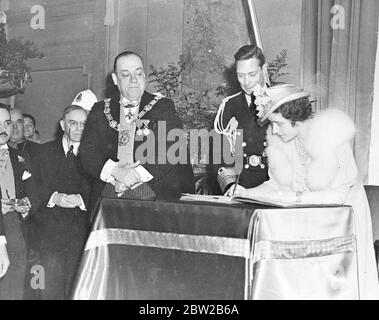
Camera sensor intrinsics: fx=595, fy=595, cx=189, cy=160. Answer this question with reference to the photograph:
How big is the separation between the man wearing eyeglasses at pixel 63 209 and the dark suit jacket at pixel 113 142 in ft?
1.07

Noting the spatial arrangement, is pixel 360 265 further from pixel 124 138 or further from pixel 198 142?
pixel 198 142

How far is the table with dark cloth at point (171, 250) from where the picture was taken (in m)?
2.30

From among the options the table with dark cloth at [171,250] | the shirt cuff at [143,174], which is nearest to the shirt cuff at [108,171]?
the shirt cuff at [143,174]

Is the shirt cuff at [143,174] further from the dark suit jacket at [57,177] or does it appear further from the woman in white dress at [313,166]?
the dark suit jacket at [57,177]

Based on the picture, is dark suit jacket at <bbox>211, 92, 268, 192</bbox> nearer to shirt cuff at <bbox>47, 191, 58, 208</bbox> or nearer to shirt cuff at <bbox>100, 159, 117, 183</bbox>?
shirt cuff at <bbox>100, 159, 117, 183</bbox>

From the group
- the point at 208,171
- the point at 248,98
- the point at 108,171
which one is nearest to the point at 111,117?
the point at 108,171

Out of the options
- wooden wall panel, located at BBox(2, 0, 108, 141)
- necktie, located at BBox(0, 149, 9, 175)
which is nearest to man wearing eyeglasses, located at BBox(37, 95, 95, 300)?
necktie, located at BBox(0, 149, 9, 175)

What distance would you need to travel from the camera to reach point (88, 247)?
2656 mm

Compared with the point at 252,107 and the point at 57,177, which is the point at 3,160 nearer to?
the point at 57,177

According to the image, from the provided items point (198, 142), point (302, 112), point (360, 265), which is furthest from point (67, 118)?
point (360, 265)

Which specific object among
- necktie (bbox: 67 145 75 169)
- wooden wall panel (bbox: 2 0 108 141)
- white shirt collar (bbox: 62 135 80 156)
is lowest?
necktie (bbox: 67 145 75 169)

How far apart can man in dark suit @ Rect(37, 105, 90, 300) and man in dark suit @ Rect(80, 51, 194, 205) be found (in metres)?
0.33

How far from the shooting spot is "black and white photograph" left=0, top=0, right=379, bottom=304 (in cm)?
237

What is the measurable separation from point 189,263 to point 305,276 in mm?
470
